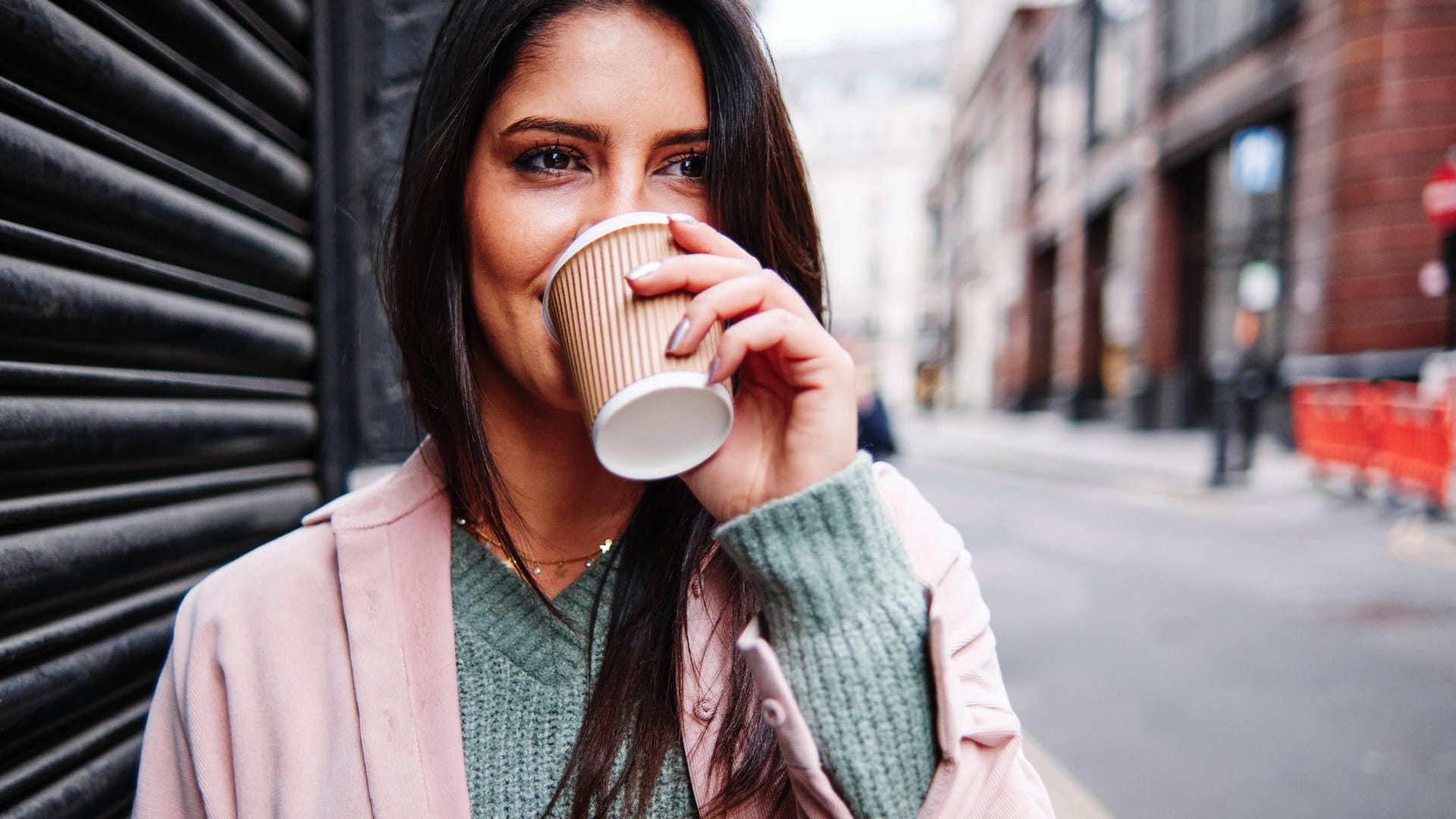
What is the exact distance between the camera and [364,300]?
8.09ft

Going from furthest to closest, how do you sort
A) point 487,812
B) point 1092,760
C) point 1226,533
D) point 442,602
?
point 1226,533
point 1092,760
point 442,602
point 487,812

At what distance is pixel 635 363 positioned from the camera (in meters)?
0.85

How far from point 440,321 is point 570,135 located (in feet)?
1.15

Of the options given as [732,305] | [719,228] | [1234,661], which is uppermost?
[719,228]

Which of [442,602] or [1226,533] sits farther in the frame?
[1226,533]

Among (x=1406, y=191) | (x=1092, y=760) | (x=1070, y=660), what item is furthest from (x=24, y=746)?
(x=1406, y=191)

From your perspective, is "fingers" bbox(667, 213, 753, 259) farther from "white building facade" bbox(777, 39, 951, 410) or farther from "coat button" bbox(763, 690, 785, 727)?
"white building facade" bbox(777, 39, 951, 410)

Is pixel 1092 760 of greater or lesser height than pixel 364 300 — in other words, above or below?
below

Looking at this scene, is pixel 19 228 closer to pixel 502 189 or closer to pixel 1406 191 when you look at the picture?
pixel 502 189

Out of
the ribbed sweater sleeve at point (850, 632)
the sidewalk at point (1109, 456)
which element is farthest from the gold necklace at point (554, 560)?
the sidewalk at point (1109, 456)

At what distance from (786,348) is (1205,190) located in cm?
1635

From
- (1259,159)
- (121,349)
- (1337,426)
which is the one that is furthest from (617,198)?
(1259,159)

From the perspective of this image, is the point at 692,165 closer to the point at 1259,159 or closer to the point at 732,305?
the point at 732,305

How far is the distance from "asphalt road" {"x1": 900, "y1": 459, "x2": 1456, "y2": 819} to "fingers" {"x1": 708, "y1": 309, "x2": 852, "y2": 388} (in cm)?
247
